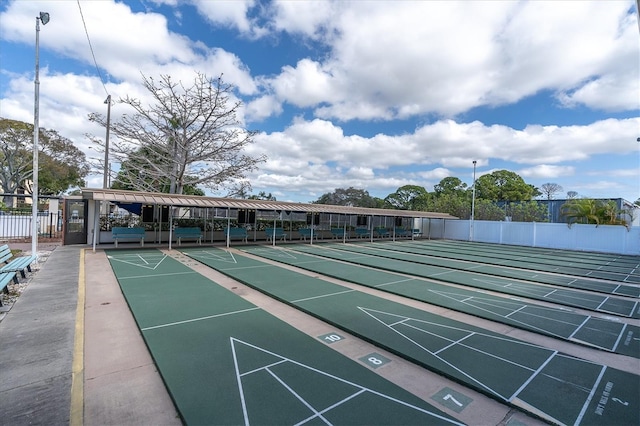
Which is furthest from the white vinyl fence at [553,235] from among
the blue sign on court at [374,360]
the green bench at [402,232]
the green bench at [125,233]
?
the green bench at [125,233]

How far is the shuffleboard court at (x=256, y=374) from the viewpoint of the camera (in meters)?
3.08

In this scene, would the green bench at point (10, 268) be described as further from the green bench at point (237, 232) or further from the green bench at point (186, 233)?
the green bench at point (237, 232)

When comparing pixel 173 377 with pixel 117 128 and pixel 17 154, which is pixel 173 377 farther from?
pixel 17 154

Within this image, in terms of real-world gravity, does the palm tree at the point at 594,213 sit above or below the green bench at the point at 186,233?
above

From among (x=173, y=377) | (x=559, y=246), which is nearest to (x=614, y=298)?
(x=173, y=377)

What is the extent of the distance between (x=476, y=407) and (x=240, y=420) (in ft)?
8.07

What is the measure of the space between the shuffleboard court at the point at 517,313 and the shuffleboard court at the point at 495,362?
3.06 feet

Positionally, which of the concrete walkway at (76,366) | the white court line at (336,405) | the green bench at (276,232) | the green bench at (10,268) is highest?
the green bench at (276,232)

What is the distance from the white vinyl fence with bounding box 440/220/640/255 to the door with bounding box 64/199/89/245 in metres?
27.1

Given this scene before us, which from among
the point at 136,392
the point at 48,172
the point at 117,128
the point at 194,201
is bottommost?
the point at 136,392

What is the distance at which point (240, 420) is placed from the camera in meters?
2.95

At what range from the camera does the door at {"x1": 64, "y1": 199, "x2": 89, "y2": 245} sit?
49.8 feet

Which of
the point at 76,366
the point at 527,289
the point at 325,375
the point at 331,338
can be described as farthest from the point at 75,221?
the point at 527,289

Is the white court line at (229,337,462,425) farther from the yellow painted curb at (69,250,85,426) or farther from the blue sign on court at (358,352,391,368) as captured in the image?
the yellow painted curb at (69,250,85,426)
